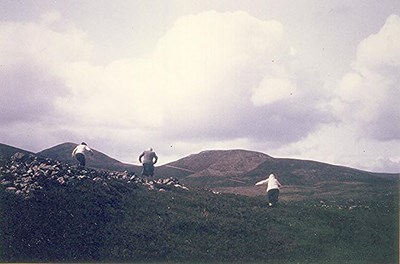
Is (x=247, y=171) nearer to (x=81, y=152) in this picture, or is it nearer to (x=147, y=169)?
(x=147, y=169)

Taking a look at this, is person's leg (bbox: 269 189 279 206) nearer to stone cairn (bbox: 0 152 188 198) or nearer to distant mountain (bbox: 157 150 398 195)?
stone cairn (bbox: 0 152 188 198)

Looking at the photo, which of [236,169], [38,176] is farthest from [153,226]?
[236,169]

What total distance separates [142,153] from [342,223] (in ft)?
55.4

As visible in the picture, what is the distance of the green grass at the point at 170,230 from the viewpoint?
17375 mm

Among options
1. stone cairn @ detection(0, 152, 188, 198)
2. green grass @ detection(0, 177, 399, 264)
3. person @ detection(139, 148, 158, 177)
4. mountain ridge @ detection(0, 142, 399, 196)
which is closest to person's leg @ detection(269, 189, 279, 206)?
green grass @ detection(0, 177, 399, 264)

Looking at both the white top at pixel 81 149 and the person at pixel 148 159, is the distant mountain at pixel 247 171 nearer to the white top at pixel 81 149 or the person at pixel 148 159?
the person at pixel 148 159

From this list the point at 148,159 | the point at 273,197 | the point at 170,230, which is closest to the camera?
the point at 170,230

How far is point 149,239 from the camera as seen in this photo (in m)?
18.8

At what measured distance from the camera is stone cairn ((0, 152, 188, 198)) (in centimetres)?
2025

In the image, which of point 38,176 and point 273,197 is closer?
point 38,176

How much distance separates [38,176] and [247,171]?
48958mm

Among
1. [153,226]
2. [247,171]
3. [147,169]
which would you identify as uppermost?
[247,171]

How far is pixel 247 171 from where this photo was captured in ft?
220

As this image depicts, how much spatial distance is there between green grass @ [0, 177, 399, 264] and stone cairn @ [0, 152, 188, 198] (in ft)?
2.33
